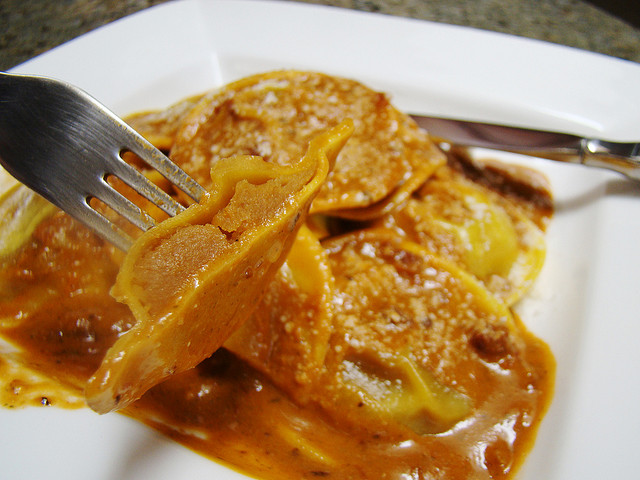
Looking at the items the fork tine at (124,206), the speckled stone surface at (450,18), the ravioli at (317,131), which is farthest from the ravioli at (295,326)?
the speckled stone surface at (450,18)

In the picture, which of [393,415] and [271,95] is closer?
[393,415]

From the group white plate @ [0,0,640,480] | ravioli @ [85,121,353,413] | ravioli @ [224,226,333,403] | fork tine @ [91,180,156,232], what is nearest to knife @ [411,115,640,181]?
white plate @ [0,0,640,480]

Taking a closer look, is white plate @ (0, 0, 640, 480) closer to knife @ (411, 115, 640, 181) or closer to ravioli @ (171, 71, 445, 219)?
knife @ (411, 115, 640, 181)

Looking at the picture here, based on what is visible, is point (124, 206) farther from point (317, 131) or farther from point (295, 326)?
point (317, 131)

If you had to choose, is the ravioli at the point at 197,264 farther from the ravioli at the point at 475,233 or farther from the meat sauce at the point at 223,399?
the ravioli at the point at 475,233

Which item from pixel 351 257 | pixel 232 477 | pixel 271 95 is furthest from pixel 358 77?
pixel 232 477

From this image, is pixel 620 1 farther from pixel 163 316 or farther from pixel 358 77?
pixel 163 316
